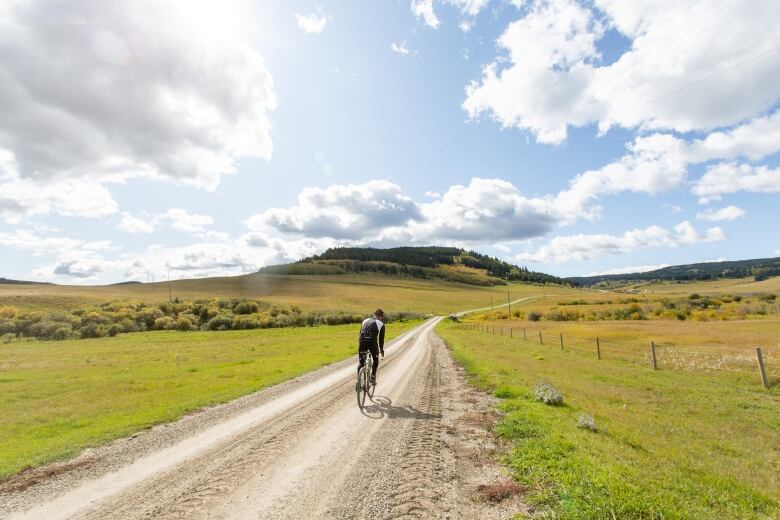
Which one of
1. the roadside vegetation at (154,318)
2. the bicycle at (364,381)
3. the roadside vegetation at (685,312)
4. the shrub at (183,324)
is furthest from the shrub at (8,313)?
the roadside vegetation at (685,312)

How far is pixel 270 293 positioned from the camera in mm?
131500

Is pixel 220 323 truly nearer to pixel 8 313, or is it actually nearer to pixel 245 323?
pixel 245 323

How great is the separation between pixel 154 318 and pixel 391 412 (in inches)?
3116

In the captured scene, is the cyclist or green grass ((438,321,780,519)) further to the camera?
the cyclist

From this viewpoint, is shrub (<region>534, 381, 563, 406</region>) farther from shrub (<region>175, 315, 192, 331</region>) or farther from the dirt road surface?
shrub (<region>175, 315, 192, 331</region>)

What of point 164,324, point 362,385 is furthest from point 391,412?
point 164,324

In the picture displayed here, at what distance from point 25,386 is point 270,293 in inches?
4351

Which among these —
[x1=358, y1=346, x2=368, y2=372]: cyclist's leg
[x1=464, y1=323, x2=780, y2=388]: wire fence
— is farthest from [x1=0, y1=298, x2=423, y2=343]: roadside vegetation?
[x1=358, y1=346, x2=368, y2=372]: cyclist's leg

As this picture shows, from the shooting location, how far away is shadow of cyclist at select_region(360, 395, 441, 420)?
38.6 ft

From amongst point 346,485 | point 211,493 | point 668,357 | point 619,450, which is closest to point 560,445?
point 619,450

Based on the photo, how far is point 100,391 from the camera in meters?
20.8

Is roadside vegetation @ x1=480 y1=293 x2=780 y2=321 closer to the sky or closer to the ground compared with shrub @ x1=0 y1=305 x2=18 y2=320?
closer to the ground

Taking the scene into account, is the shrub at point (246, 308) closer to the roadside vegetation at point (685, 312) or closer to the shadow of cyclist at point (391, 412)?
the roadside vegetation at point (685, 312)

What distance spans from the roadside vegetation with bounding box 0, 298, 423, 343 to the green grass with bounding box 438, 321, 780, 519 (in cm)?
6524
